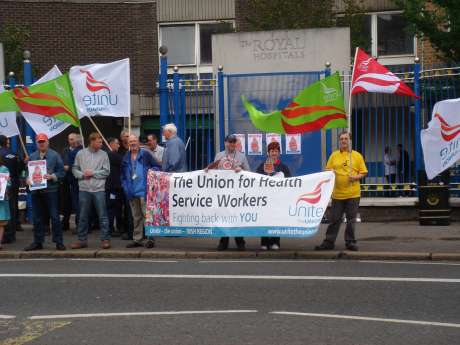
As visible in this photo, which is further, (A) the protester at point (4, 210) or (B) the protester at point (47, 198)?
(A) the protester at point (4, 210)

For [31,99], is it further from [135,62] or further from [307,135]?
[135,62]

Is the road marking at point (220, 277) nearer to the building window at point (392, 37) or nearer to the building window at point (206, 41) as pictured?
the building window at point (206, 41)

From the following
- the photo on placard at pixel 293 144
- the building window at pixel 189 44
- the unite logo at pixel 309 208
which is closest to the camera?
the unite logo at pixel 309 208

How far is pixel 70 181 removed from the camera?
54.8ft

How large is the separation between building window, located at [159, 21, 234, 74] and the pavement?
43.9 ft

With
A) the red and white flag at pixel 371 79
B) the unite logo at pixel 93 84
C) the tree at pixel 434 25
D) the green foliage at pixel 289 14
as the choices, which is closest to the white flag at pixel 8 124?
the unite logo at pixel 93 84

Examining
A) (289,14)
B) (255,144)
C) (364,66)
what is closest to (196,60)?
(289,14)

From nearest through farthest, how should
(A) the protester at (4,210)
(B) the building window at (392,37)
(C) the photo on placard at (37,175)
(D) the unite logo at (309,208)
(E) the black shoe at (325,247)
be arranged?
(D) the unite logo at (309,208) < (E) the black shoe at (325,247) < (C) the photo on placard at (37,175) < (A) the protester at (4,210) < (B) the building window at (392,37)

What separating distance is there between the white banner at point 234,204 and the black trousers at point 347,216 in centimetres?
45

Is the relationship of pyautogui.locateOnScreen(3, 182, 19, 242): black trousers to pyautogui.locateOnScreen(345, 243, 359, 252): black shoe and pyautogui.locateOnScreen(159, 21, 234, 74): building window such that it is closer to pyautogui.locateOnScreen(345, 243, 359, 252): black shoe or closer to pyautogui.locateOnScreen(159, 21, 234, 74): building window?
pyautogui.locateOnScreen(345, 243, 359, 252): black shoe

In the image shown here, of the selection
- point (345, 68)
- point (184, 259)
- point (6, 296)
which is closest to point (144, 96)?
point (345, 68)

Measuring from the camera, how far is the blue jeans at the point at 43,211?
14047mm

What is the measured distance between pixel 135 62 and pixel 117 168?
41.5ft

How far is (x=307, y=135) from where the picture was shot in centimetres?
1750
